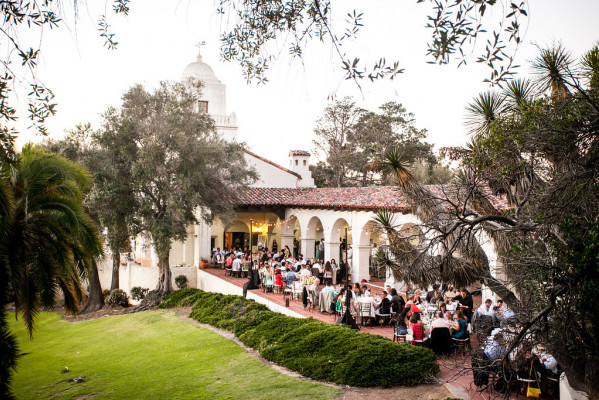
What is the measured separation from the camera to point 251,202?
2788 cm

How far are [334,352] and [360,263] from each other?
11.0m

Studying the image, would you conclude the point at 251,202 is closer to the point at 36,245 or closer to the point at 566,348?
the point at 36,245

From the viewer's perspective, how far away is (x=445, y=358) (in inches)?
456

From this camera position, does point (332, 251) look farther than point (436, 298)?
Yes

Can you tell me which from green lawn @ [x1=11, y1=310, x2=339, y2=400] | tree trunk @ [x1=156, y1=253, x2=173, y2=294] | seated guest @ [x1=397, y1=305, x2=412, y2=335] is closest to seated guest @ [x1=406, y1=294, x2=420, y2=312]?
seated guest @ [x1=397, y1=305, x2=412, y2=335]

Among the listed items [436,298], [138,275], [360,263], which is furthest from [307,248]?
[436,298]

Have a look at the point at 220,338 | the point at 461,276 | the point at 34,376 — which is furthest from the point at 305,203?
the point at 461,276

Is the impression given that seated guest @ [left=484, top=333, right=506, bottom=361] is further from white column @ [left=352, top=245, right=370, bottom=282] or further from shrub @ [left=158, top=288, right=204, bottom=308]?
shrub @ [left=158, top=288, right=204, bottom=308]

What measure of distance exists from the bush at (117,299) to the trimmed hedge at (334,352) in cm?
1208

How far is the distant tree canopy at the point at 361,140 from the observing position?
128 ft

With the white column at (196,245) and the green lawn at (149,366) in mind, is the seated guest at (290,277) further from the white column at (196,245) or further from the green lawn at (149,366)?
the white column at (196,245)

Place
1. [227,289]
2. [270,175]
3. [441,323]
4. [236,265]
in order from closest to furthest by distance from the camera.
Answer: [441,323], [227,289], [236,265], [270,175]

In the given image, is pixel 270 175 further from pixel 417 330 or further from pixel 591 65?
pixel 591 65

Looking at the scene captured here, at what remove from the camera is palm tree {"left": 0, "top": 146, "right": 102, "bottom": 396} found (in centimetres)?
1148
